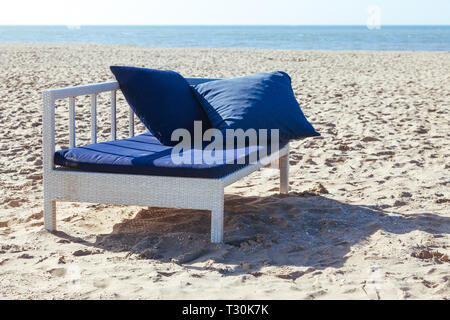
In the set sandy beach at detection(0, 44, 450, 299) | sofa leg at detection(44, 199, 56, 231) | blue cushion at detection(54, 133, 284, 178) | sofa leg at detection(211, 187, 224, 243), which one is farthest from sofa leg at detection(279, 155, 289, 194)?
sofa leg at detection(44, 199, 56, 231)

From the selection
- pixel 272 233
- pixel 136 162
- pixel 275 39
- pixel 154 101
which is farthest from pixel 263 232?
pixel 275 39

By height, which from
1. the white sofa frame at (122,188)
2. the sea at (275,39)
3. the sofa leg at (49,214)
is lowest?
the sofa leg at (49,214)

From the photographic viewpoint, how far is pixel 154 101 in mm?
3686

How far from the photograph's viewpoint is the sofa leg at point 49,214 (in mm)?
3266

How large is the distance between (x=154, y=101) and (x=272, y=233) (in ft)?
3.54

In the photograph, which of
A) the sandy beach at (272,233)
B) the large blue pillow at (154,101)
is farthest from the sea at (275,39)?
the large blue pillow at (154,101)

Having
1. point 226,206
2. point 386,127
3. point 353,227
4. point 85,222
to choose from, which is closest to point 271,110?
point 226,206

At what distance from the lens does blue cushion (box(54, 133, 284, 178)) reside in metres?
3.00

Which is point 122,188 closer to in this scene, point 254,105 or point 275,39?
point 254,105

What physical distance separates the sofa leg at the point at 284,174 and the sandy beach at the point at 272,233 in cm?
12

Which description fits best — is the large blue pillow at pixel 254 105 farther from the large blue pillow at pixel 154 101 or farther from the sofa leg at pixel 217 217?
the sofa leg at pixel 217 217

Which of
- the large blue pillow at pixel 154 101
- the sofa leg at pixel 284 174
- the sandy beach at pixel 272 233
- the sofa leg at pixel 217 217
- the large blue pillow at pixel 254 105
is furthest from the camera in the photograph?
the sofa leg at pixel 284 174

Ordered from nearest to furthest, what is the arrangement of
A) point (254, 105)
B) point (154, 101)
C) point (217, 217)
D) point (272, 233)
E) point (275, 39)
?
point (217, 217) < point (272, 233) < point (154, 101) < point (254, 105) < point (275, 39)

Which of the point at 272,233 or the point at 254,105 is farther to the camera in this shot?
the point at 254,105
